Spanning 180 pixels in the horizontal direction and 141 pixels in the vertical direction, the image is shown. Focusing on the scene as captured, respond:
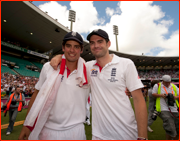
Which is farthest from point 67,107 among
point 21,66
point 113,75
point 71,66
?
point 21,66

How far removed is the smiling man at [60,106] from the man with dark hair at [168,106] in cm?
335

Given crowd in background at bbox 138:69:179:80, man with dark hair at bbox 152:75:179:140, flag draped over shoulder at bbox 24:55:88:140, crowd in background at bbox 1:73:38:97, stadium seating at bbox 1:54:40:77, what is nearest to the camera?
flag draped over shoulder at bbox 24:55:88:140

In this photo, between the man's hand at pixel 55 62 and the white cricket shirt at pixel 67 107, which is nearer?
the white cricket shirt at pixel 67 107

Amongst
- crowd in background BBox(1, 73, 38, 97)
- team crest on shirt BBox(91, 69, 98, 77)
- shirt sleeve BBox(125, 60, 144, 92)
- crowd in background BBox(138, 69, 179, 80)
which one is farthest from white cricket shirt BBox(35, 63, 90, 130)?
crowd in background BBox(138, 69, 179, 80)

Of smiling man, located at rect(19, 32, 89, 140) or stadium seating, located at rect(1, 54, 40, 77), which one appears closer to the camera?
smiling man, located at rect(19, 32, 89, 140)

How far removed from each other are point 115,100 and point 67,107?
0.76 m

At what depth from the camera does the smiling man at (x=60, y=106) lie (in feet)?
5.32

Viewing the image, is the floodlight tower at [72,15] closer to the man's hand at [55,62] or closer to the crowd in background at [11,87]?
the crowd in background at [11,87]

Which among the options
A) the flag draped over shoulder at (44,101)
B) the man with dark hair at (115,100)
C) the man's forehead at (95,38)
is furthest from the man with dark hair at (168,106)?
the flag draped over shoulder at (44,101)

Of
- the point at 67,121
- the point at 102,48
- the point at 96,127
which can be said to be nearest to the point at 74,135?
the point at 67,121

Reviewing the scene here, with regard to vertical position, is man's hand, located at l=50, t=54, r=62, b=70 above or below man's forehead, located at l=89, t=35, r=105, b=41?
below

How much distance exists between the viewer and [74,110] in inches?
70.0

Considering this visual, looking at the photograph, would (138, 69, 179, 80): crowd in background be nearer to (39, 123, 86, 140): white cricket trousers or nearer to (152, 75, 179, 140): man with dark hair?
(152, 75, 179, 140): man with dark hair

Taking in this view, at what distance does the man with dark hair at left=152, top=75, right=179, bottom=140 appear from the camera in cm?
362
